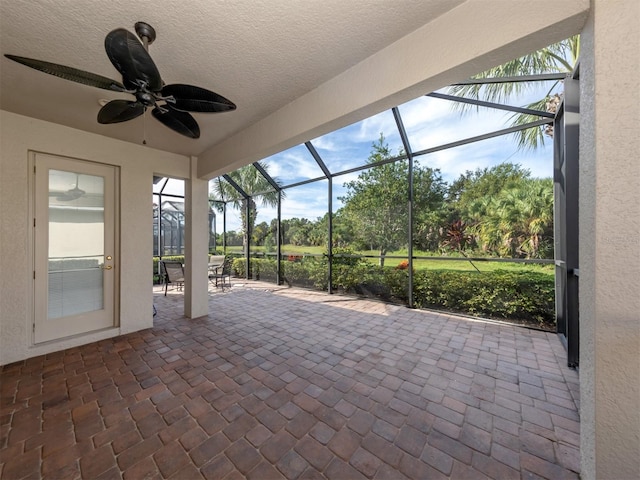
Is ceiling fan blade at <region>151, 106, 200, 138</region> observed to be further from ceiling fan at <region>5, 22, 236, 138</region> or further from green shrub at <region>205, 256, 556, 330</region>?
green shrub at <region>205, 256, 556, 330</region>

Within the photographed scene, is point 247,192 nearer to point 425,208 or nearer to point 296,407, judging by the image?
point 425,208

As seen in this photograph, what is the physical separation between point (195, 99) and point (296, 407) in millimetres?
2461

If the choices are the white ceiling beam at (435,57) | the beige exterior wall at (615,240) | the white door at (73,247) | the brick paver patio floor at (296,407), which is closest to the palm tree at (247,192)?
the white door at (73,247)

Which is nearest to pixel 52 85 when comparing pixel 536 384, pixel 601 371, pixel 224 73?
pixel 224 73

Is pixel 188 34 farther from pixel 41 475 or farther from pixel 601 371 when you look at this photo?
pixel 601 371

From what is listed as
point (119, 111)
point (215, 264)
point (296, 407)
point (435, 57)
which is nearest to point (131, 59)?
point (119, 111)

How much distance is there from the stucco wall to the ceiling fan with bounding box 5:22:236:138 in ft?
5.37

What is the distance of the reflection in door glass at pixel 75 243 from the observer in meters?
3.09

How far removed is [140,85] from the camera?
169cm

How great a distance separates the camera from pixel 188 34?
1752 mm

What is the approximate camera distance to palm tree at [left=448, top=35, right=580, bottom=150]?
3.19 meters

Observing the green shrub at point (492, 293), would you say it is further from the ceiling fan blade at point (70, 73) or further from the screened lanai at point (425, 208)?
the ceiling fan blade at point (70, 73)

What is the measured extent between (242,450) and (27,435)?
4.91 ft

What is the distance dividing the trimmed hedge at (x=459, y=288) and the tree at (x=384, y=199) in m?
0.53
